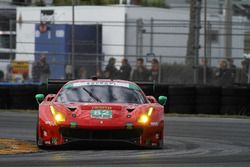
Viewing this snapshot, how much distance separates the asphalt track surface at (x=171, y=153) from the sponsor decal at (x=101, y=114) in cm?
51

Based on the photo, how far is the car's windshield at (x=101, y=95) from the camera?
11586 millimetres

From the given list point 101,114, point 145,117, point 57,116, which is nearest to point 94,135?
point 101,114

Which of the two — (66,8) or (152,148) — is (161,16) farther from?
(152,148)

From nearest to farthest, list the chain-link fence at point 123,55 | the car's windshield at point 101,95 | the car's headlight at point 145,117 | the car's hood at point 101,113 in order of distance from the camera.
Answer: the car's hood at point 101,113 → the car's headlight at point 145,117 → the car's windshield at point 101,95 → the chain-link fence at point 123,55

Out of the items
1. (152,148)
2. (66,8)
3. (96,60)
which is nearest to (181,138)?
(152,148)

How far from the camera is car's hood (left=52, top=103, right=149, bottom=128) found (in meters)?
10.6

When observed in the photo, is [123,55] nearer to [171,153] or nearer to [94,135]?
[94,135]

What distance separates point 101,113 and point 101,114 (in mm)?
27

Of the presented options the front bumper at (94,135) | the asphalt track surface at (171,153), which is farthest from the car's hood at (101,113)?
the asphalt track surface at (171,153)

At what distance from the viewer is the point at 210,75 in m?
26.0

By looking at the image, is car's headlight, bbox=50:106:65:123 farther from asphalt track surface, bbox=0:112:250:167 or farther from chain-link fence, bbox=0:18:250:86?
chain-link fence, bbox=0:18:250:86

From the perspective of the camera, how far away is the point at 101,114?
1073cm

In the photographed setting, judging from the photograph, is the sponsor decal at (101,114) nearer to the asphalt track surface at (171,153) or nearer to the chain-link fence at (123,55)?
the asphalt track surface at (171,153)

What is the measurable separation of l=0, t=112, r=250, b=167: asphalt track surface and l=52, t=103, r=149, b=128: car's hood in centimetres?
43
